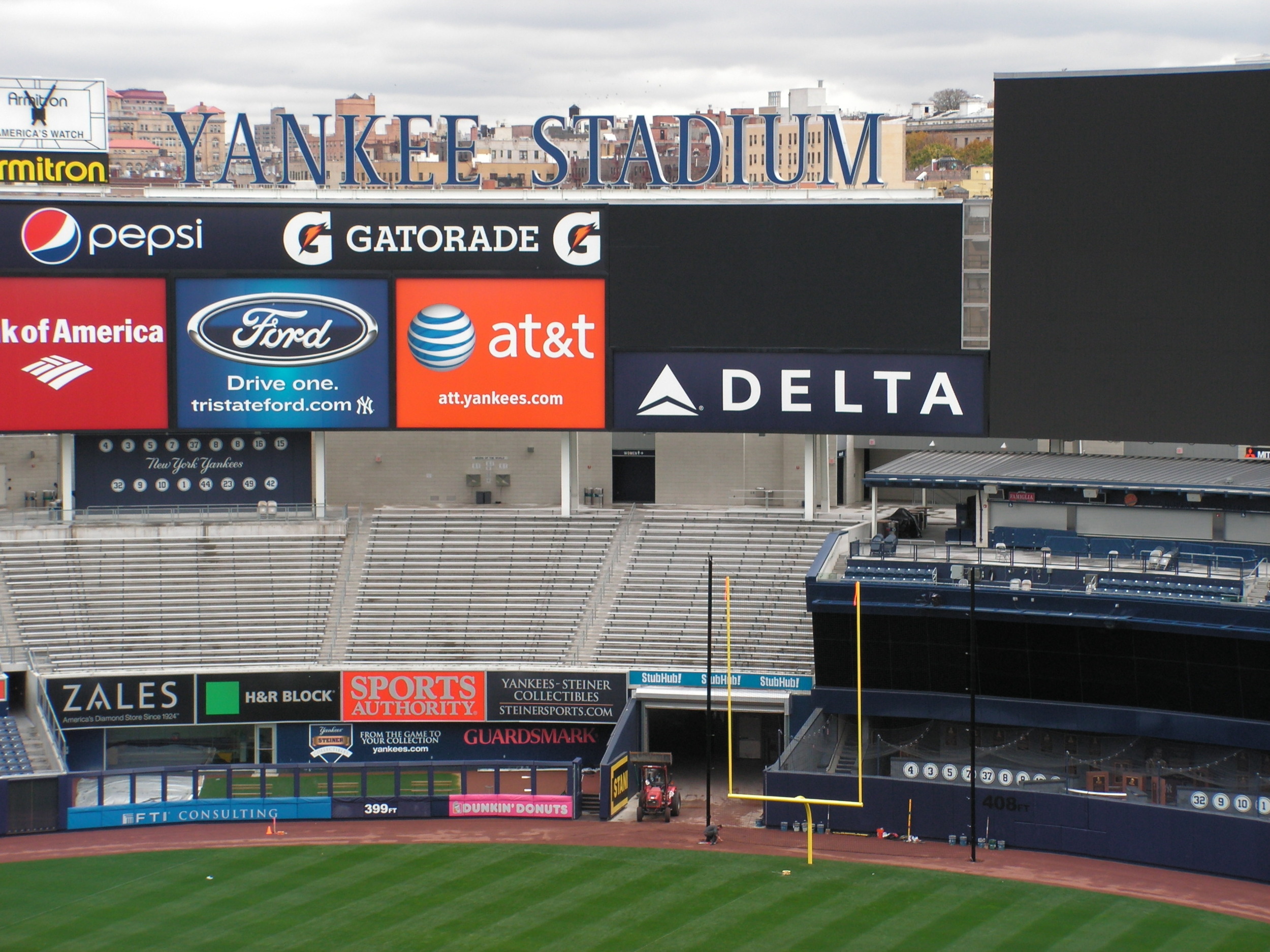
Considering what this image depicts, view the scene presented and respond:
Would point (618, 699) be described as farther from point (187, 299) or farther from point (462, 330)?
point (187, 299)

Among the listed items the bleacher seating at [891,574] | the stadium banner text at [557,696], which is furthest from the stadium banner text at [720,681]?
the bleacher seating at [891,574]

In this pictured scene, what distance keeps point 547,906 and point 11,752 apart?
15.0 m

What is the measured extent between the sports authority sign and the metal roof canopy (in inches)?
401

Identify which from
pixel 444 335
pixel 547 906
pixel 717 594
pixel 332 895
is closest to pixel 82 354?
pixel 444 335

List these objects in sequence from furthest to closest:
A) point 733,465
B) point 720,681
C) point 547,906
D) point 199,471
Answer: point 733,465
point 199,471
point 720,681
point 547,906

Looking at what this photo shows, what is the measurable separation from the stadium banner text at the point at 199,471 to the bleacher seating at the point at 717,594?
402 inches

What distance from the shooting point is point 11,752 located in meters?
39.5

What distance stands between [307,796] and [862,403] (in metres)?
17.6

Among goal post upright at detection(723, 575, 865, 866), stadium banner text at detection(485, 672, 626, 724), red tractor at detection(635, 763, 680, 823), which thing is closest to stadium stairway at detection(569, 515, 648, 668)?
stadium banner text at detection(485, 672, 626, 724)

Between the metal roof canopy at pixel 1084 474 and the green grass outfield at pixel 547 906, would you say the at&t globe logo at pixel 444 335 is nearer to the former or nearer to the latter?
the metal roof canopy at pixel 1084 474

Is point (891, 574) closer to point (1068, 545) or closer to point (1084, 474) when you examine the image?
point (1068, 545)

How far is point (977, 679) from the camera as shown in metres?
39.3

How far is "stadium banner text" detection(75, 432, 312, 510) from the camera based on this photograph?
47062 millimetres

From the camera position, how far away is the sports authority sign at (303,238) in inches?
1775
